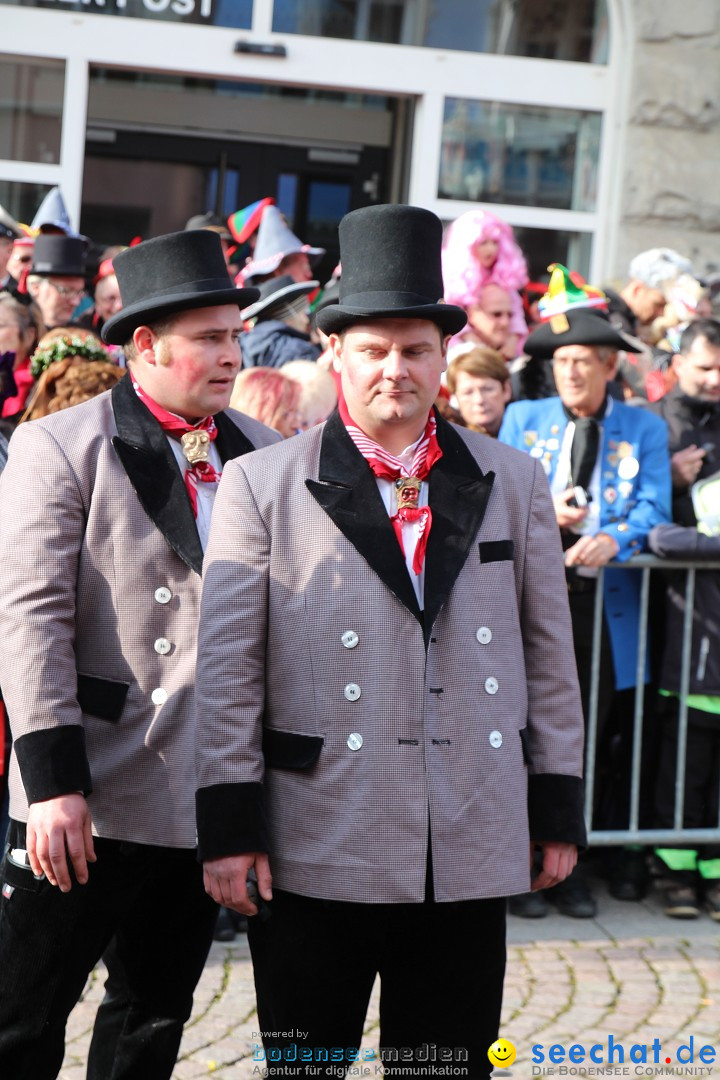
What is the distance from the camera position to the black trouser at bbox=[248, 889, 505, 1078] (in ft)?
9.75

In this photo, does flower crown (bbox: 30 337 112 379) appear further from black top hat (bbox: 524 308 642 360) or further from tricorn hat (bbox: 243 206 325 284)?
tricorn hat (bbox: 243 206 325 284)

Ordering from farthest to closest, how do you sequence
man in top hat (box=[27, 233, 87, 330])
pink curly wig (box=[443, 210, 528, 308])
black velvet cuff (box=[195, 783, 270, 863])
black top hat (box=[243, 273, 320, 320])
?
pink curly wig (box=[443, 210, 528, 308]), man in top hat (box=[27, 233, 87, 330]), black top hat (box=[243, 273, 320, 320]), black velvet cuff (box=[195, 783, 270, 863])

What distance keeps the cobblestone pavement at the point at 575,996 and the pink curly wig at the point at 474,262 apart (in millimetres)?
3275

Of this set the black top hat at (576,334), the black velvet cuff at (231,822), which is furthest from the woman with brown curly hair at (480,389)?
the black velvet cuff at (231,822)

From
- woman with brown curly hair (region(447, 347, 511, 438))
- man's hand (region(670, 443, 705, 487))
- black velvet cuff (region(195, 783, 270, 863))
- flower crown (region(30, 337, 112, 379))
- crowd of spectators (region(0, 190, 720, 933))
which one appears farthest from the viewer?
woman with brown curly hair (region(447, 347, 511, 438))

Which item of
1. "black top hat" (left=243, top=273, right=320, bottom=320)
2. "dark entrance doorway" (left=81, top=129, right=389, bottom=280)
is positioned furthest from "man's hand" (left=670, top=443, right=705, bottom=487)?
"dark entrance doorway" (left=81, top=129, right=389, bottom=280)

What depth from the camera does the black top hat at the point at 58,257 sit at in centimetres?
695

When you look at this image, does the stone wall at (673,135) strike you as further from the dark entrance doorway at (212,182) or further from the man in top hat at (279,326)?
the man in top hat at (279,326)

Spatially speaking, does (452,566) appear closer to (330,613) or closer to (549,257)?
(330,613)

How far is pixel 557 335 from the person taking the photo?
5.92 metres

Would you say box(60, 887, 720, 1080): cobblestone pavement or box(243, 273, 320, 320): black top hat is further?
box(243, 273, 320, 320): black top hat

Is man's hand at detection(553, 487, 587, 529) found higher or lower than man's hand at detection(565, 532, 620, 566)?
higher

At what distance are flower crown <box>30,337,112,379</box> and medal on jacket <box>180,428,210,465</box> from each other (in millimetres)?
1295

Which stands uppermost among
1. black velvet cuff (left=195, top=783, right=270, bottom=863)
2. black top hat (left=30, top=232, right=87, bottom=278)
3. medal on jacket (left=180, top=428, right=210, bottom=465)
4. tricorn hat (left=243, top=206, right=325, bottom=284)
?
tricorn hat (left=243, top=206, right=325, bottom=284)
